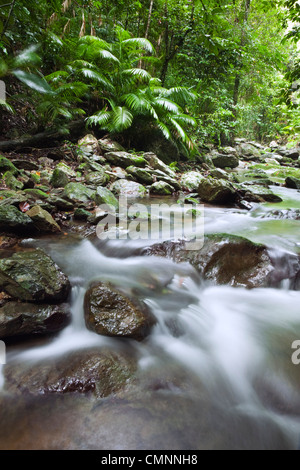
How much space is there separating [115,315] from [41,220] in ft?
6.61

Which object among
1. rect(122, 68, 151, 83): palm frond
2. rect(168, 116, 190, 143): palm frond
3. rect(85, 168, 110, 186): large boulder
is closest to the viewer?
rect(85, 168, 110, 186): large boulder

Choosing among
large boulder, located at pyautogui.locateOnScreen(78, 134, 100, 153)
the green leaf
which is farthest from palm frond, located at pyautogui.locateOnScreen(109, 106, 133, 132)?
the green leaf

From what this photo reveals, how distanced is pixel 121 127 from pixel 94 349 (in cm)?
638

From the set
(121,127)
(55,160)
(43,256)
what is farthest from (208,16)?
(121,127)

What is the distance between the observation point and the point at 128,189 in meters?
5.55

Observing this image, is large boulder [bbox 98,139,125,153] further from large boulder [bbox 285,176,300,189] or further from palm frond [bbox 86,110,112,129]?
large boulder [bbox 285,176,300,189]

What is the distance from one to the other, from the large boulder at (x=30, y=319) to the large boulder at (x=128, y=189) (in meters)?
3.71

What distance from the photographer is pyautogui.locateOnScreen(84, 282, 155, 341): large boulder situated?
73.0 inches

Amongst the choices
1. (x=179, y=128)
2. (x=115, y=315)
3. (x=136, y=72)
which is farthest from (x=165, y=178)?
(x=115, y=315)

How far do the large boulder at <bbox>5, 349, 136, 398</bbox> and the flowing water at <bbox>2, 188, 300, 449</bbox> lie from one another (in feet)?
0.26

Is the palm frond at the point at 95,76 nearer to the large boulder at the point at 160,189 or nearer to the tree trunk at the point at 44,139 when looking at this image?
the tree trunk at the point at 44,139

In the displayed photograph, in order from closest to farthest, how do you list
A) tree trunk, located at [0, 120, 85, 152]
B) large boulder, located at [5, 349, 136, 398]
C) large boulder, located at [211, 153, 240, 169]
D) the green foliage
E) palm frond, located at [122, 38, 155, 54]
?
large boulder, located at [5, 349, 136, 398] < tree trunk, located at [0, 120, 85, 152] < the green foliage < palm frond, located at [122, 38, 155, 54] < large boulder, located at [211, 153, 240, 169]

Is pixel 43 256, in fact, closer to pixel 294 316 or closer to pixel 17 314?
pixel 17 314

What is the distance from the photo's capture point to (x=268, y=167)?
1241cm
